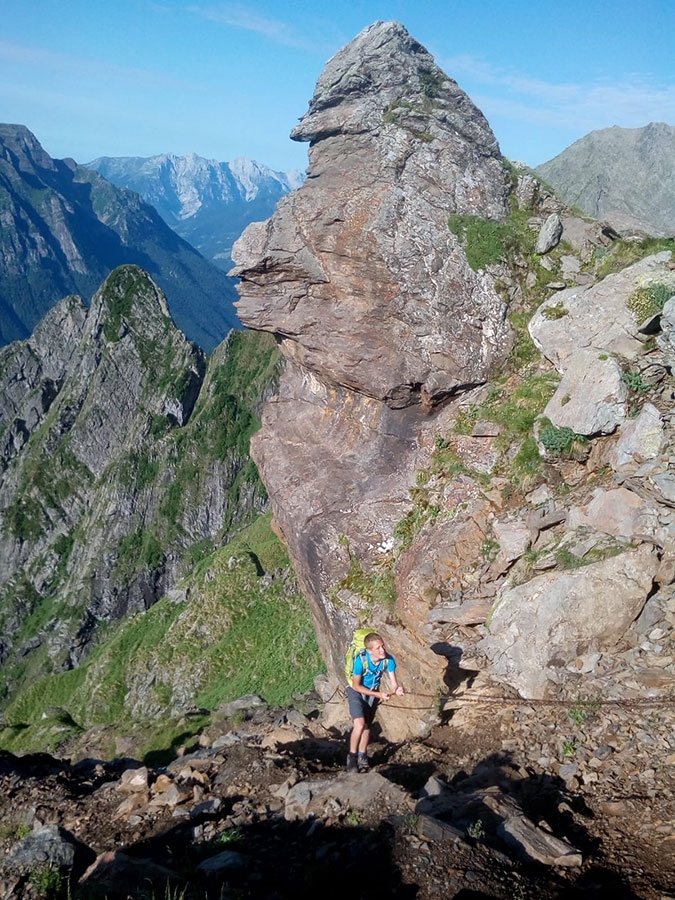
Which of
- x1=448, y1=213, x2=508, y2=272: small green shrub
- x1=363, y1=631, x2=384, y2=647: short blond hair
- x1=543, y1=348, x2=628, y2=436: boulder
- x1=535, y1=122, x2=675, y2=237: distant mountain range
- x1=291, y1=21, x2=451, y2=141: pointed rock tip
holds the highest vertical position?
x1=535, y1=122, x2=675, y2=237: distant mountain range

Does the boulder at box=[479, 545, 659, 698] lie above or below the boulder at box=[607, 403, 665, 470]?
below

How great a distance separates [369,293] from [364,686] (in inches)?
437

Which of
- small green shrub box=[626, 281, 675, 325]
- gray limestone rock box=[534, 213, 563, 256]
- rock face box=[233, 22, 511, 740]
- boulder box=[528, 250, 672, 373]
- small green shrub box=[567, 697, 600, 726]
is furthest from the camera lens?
gray limestone rock box=[534, 213, 563, 256]

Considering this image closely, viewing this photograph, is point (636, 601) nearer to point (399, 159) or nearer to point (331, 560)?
point (331, 560)

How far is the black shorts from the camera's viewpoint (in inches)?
500

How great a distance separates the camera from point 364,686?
12766mm

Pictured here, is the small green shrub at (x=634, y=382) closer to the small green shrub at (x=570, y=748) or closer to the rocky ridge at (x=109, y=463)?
the small green shrub at (x=570, y=748)

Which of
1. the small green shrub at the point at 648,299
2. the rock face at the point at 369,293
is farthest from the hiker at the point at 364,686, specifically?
the small green shrub at the point at 648,299

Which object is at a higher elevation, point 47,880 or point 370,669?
point 370,669

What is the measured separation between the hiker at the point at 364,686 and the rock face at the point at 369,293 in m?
4.88

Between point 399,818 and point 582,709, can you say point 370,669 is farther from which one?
point 582,709

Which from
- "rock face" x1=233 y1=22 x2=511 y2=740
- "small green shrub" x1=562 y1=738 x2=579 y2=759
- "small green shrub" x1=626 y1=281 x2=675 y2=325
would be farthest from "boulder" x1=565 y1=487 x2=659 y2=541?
"rock face" x1=233 y1=22 x2=511 y2=740

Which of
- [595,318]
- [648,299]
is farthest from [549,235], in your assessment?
[648,299]

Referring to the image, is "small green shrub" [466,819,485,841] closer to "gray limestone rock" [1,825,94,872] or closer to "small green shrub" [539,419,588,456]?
"gray limestone rock" [1,825,94,872]
